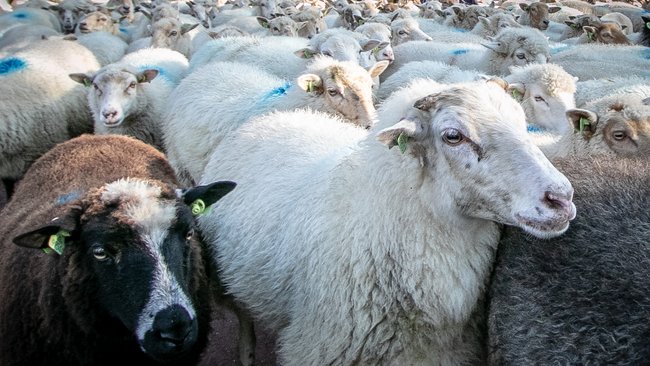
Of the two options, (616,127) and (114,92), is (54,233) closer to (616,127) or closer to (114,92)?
(616,127)

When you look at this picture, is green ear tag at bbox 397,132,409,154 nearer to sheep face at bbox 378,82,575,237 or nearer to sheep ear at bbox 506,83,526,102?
sheep face at bbox 378,82,575,237

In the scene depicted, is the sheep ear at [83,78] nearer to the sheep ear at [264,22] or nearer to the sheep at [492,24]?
the sheep ear at [264,22]

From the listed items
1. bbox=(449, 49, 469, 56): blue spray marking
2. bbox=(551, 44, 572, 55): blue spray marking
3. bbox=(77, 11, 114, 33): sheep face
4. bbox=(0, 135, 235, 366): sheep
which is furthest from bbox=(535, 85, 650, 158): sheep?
bbox=(77, 11, 114, 33): sheep face

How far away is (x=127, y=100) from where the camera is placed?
5.74 meters

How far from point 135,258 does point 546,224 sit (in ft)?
4.94

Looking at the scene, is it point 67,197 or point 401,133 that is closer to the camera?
point 401,133

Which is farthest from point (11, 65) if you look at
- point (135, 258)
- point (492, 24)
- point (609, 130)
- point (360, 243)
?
point (492, 24)

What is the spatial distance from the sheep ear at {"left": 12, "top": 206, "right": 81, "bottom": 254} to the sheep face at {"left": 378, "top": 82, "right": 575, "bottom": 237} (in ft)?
4.16

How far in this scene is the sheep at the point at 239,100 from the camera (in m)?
4.52

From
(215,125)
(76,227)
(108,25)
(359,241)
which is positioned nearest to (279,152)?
(359,241)

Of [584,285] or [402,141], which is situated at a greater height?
[402,141]

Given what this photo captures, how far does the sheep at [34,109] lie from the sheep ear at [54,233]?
3471 millimetres

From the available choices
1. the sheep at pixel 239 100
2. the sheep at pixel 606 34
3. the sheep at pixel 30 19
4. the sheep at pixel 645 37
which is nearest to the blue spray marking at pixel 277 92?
the sheep at pixel 239 100

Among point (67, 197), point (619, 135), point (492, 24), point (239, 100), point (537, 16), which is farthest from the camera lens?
point (537, 16)
